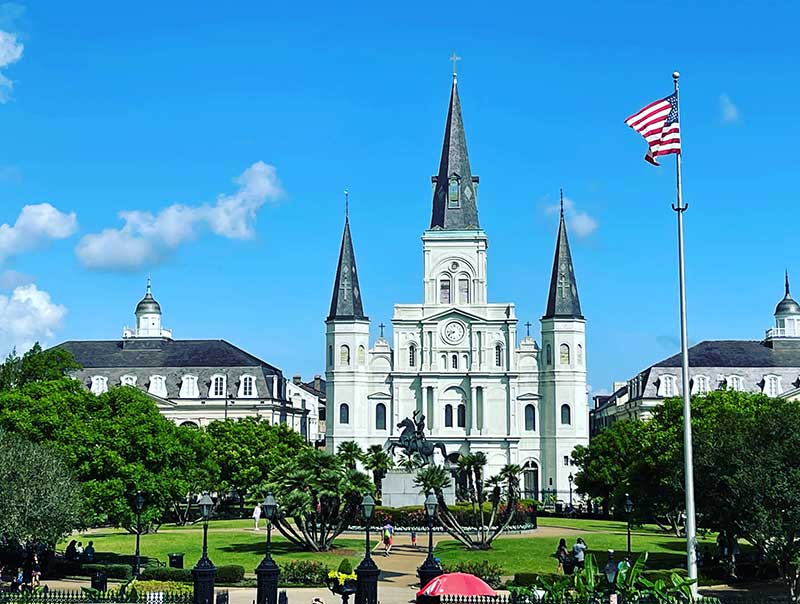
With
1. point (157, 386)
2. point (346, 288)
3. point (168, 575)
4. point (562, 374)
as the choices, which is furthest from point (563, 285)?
point (168, 575)

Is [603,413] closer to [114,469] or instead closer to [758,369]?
[758,369]

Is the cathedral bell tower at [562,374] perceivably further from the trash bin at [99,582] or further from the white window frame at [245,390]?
the trash bin at [99,582]

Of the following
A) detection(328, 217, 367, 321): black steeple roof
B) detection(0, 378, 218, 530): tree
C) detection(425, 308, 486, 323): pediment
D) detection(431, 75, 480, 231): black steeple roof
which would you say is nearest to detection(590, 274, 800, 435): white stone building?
detection(425, 308, 486, 323): pediment

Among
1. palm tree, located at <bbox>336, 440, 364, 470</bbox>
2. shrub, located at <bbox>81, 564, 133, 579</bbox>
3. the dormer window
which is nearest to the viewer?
shrub, located at <bbox>81, 564, 133, 579</bbox>

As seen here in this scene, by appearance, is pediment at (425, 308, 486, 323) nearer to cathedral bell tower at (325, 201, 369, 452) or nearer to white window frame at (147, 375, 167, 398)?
cathedral bell tower at (325, 201, 369, 452)

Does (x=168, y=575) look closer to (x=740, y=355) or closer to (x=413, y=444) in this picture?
(x=413, y=444)

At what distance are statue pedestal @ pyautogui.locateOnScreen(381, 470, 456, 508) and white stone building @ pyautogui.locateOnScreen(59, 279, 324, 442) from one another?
46216 millimetres

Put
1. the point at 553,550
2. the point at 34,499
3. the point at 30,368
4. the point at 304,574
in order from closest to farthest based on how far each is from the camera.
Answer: the point at 34,499 < the point at 304,574 < the point at 553,550 < the point at 30,368

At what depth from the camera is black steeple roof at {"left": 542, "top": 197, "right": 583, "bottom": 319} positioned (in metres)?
108

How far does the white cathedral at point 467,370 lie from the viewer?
10719 cm

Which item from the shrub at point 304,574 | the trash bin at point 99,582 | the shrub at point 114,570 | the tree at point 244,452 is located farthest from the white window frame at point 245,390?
the trash bin at point 99,582

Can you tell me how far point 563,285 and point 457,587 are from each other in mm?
84253

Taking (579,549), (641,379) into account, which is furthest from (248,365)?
(579,549)

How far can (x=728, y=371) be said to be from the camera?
109562 millimetres
